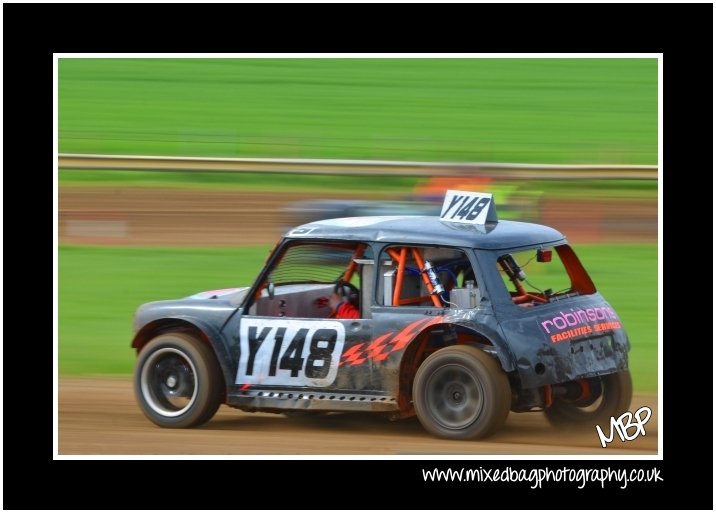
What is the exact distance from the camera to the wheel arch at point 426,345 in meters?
8.71

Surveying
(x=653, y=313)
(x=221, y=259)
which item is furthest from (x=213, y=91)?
(x=653, y=313)

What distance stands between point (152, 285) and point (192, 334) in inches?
257

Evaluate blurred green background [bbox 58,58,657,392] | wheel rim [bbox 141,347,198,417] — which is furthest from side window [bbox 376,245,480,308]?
blurred green background [bbox 58,58,657,392]

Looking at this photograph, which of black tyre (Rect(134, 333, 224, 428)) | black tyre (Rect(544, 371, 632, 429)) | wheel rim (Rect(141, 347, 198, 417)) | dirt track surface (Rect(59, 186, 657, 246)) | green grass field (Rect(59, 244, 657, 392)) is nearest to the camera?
black tyre (Rect(544, 371, 632, 429))

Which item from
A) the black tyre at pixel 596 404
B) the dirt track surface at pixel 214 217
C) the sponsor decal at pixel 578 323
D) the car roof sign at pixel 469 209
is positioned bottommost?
the black tyre at pixel 596 404

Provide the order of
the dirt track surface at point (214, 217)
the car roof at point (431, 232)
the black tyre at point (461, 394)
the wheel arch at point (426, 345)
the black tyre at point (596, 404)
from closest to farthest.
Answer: the black tyre at point (461, 394)
the wheel arch at point (426, 345)
the car roof at point (431, 232)
the black tyre at point (596, 404)
the dirt track surface at point (214, 217)

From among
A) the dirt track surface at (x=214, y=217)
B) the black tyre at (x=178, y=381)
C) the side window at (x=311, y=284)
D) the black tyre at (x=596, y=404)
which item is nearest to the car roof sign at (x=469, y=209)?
the side window at (x=311, y=284)

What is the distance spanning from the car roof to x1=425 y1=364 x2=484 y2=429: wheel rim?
96 cm

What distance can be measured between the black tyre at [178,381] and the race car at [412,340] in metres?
0.01

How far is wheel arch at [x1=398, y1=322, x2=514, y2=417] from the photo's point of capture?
28.6ft

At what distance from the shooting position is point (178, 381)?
379 inches

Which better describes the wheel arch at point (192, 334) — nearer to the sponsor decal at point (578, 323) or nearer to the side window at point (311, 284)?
the side window at point (311, 284)

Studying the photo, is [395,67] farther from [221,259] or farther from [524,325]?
[524,325]

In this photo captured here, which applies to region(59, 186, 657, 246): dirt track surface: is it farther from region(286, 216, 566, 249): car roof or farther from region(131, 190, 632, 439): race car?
region(286, 216, 566, 249): car roof
